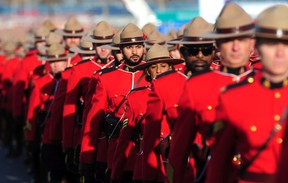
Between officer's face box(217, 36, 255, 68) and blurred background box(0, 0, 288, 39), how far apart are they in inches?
404

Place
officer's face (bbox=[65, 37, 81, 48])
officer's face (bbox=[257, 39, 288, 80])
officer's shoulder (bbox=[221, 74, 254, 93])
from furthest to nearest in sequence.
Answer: officer's face (bbox=[65, 37, 81, 48]) < officer's shoulder (bbox=[221, 74, 254, 93]) < officer's face (bbox=[257, 39, 288, 80])

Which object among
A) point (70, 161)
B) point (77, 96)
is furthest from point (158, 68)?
point (70, 161)

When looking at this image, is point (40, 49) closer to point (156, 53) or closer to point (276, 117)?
point (156, 53)

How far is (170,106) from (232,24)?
74.7 inches

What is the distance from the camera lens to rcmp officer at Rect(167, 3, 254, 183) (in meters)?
6.80

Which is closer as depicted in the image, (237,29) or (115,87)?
(237,29)

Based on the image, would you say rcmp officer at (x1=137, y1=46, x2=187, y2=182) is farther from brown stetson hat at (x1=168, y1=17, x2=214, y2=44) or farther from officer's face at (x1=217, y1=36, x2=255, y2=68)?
officer's face at (x1=217, y1=36, x2=255, y2=68)

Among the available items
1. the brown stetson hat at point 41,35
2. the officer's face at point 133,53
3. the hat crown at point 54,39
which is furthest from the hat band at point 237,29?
the brown stetson hat at point 41,35

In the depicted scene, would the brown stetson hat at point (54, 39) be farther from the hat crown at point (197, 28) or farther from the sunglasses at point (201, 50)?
the sunglasses at point (201, 50)

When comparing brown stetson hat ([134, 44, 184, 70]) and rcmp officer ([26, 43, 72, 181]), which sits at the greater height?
brown stetson hat ([134, 44, 184, 70])

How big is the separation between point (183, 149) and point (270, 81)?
1.30 m

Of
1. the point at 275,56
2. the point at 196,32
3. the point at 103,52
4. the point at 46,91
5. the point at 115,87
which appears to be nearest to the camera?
the point at 275,56

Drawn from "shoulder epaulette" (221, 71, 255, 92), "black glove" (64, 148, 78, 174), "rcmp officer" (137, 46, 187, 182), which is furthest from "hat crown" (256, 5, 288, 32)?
"black glove" (64, 148, 78, 174)

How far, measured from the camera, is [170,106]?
8.62 meters
